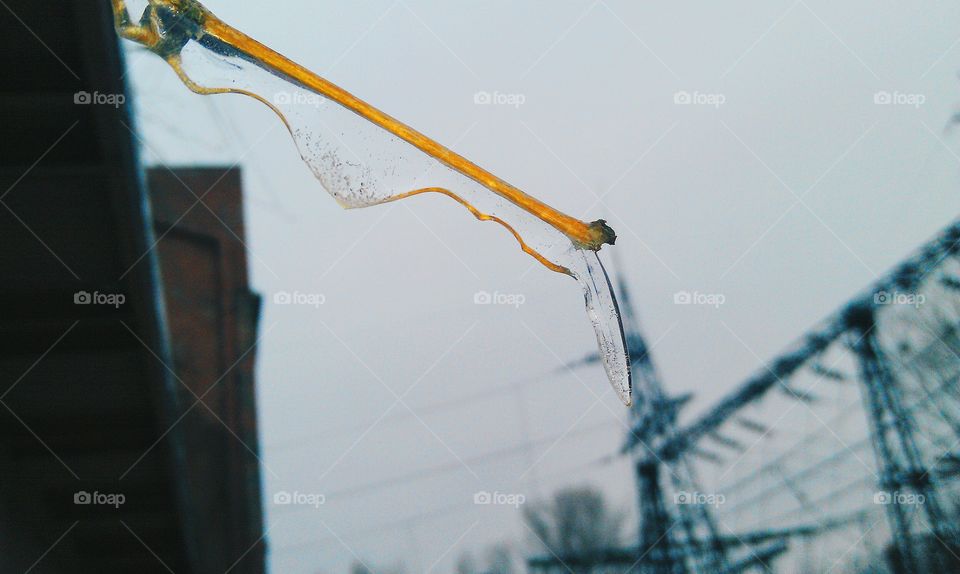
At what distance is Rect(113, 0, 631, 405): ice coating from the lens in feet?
3.89

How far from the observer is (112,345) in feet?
6.36

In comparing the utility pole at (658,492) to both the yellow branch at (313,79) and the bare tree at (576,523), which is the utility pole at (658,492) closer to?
the bare tree at (576,523)

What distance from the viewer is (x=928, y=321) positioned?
6.97ft

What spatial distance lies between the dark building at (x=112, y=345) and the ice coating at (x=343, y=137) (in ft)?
2.25

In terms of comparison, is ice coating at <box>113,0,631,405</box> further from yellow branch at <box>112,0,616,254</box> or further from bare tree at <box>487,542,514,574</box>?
bare tree at <box>487,542,514,574</box>

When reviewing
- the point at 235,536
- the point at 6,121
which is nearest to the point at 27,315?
the point at 6,121

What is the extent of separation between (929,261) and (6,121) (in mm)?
2545

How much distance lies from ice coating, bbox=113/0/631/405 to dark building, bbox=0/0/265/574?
686mm

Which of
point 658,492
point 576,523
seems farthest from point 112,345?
point 658,492

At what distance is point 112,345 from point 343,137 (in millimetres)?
1112

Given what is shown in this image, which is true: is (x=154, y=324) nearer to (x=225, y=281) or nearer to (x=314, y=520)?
(x=225, y=281)

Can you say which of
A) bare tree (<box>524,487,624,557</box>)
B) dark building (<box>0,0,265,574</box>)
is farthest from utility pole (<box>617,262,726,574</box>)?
dark building (<box>0,0,265,574</box>)

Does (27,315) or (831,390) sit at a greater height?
(27,315)

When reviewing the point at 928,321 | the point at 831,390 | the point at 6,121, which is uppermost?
the point at 6,121
